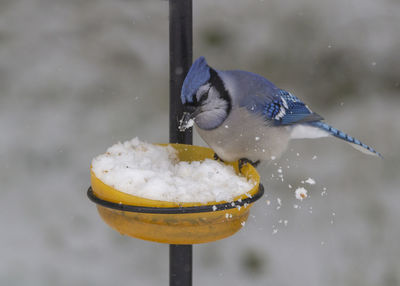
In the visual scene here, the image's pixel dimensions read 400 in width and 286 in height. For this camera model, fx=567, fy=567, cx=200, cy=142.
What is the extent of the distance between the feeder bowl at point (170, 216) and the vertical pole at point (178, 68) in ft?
0.59

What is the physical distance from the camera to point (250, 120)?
132 centimetres

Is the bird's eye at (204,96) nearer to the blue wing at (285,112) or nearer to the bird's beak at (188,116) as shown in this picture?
the bird's beak at (188,116)

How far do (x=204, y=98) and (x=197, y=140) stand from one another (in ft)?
2.50

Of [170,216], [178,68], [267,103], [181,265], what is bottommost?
[181,265]

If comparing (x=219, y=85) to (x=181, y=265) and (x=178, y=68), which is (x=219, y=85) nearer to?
→ (x=178, y=68)

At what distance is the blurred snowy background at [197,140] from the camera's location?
6.23 feet

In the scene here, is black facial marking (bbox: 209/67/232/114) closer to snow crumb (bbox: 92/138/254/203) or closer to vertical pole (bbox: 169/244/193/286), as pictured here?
snow crumb (bbox: 92/138/254/203)

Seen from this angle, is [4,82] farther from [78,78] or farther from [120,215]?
[120,215]

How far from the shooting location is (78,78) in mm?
1949

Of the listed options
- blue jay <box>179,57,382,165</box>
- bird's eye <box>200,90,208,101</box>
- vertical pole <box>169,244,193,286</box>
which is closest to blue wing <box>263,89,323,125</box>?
blue jay <box>179,57,382,165</box>

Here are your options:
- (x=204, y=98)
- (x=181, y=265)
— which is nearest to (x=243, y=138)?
(x=204, y=98)

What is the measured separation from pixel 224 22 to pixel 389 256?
104 cm

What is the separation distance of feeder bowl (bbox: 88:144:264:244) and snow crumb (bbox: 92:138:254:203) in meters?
0.02

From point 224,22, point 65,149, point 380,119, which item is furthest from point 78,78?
point 380,119
